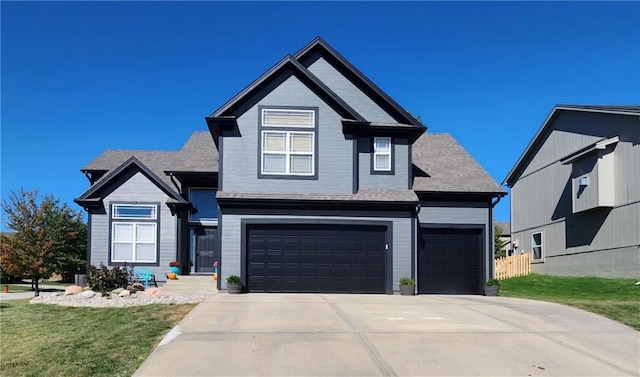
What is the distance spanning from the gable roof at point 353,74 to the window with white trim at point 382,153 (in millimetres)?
940

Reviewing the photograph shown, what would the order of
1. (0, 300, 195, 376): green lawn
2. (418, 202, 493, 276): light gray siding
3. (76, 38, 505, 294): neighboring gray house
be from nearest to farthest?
(0, 300, 195, 376): green lawn
(76, 38, 505, 294): neighboring gray house
(418, 202, 493, 276): light gray siding

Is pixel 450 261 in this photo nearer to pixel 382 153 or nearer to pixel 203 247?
pixel 382 153

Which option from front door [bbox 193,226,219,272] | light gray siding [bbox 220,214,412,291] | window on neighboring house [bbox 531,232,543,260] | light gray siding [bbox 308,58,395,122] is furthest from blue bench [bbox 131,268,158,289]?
window on neighboring house [bbox 531,232,543,260]

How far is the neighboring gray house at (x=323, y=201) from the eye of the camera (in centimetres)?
1717

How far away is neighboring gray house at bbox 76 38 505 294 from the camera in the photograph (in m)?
17.2


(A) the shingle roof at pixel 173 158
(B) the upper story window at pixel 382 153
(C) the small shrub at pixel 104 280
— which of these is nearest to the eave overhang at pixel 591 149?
(B) the upper story window at pixel 382 153

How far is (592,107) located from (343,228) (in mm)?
14303

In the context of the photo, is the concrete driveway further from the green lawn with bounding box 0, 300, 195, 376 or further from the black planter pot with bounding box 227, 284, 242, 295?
the black planter pot with bounding box 227, 284, 242, 295

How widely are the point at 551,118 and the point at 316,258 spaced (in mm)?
17276

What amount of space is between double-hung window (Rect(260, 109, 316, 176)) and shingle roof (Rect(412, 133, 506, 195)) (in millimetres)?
3916

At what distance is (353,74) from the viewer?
1889cm

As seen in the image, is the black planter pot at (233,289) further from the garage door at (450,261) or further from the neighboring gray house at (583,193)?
the neighboring gray house at (583,193)

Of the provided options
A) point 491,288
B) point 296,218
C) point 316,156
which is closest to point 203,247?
point 296,218

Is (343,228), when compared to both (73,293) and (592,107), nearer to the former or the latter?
(73,293)
